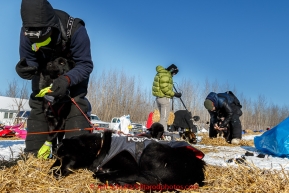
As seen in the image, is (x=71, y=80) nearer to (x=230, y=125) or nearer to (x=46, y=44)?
(x=46, y=44)

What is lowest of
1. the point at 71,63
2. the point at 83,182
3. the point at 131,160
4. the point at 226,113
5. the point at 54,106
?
the point at 83,182

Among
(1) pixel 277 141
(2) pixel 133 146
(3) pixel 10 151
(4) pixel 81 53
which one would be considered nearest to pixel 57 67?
(4) pixel 81 53

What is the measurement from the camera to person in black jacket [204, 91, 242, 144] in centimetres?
756

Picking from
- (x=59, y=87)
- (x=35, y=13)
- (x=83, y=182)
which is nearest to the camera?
(x=83, y=182)

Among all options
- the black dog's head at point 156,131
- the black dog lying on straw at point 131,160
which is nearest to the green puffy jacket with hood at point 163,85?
the black dog's head at point 156,131

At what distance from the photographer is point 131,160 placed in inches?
93.7

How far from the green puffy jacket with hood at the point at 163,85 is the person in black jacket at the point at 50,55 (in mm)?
4474

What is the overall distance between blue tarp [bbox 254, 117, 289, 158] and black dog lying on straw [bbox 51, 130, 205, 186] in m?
2.90

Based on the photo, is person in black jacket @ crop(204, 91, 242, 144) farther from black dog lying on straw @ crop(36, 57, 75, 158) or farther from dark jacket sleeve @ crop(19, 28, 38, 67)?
dark jacket sleeve @ crop(19, 28, 38, 67)

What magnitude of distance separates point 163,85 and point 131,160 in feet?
18.0

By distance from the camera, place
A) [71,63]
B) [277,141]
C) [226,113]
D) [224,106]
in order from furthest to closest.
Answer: [226,113] → [224,106] → [277,141] → [71,63]

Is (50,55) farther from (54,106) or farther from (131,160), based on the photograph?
(131,160)

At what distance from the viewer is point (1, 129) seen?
10297mm

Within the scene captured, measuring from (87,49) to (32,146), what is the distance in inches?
47.8
